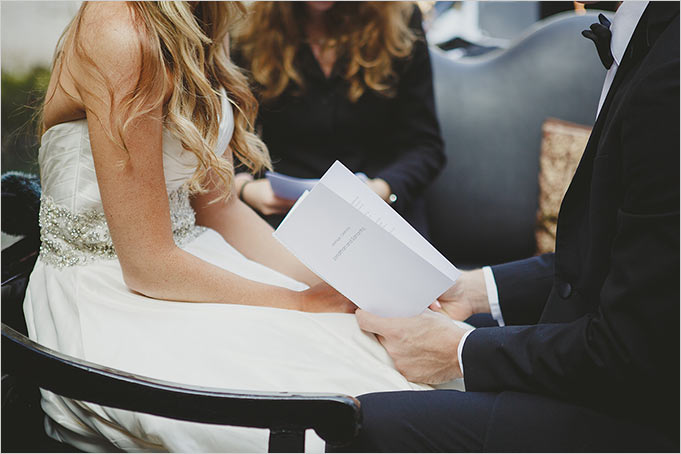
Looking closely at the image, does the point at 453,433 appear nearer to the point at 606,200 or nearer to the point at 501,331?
the point at 501,331

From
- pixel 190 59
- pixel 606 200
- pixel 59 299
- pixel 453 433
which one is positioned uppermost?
pixel 190 59

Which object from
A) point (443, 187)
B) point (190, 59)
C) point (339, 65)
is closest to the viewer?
point (190, 59)

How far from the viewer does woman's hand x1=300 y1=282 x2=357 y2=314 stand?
1.19m

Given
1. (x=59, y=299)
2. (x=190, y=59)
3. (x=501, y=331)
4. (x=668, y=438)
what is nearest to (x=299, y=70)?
(x=190, y=59)

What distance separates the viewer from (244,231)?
4.96 ft

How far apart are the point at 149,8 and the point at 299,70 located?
1.01m

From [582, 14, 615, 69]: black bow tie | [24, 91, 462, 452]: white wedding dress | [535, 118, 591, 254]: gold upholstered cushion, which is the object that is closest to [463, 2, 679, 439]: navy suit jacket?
[582, 14, 615, 69]: black bow tie

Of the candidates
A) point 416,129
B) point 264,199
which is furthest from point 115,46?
point 416,129

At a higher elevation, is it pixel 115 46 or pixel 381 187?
pixel 115 46

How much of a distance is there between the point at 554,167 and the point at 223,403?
65.4 inches

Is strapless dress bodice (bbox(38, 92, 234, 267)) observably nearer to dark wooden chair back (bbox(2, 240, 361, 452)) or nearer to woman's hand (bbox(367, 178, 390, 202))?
dark wooden chair back (bbox(2, 240, 361, 452))

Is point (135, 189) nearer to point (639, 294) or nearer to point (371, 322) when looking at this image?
point (371, 322)

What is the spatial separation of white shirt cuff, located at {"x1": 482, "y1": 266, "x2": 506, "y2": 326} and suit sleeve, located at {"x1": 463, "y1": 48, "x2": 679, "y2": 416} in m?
0.41

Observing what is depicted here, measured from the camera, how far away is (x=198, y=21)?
1.29m
